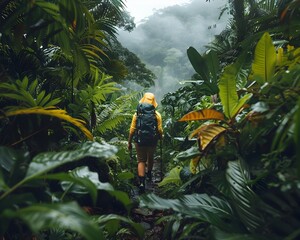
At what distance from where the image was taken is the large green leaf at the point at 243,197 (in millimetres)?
1544

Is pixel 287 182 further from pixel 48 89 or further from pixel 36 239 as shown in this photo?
pixel 48 89

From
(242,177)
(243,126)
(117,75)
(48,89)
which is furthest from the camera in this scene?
(117,75)

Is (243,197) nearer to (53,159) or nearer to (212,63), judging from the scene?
(53,159)

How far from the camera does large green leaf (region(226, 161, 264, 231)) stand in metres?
1.54

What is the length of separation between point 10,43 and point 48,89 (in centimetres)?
81

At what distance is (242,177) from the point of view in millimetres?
1807

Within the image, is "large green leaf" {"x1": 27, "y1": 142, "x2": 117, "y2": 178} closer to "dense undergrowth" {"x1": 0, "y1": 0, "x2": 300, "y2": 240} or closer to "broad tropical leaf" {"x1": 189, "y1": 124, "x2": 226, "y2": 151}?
"dense undergrowth" {"x1": 0, "y1": 0, "x2": 300, "y2": 240}

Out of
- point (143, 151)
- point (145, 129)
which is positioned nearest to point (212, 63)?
point (145, 129)

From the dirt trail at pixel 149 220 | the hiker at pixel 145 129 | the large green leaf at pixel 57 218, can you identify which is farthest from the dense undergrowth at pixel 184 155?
the hiker at pixel 145 129

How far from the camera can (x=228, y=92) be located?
2.11 metres

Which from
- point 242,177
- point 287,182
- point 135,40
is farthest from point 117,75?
point 135,40

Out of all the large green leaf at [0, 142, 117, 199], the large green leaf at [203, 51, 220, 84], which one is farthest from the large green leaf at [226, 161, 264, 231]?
the large green leaf at [203, 51, 220, 84]

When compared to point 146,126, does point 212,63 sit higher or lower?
lower

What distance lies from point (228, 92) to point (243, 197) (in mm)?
776
